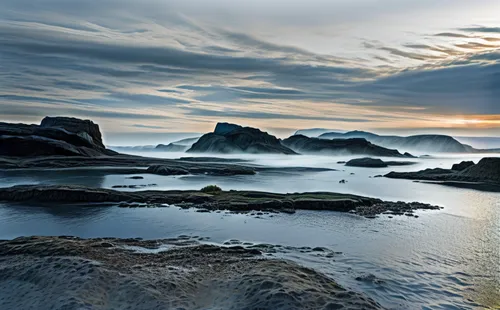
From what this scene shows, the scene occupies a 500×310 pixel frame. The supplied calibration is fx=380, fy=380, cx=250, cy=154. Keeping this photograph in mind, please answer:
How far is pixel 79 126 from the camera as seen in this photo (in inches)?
A: 5128

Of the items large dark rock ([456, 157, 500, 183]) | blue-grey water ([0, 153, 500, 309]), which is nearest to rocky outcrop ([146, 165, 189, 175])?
blue-grey water ([0, 153, 500, 309])

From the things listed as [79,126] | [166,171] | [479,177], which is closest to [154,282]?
[166,171]

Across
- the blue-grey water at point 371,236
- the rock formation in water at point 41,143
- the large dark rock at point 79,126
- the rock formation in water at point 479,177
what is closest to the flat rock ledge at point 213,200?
the blue-grey water at point 371,236

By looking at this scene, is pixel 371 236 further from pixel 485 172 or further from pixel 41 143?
pixel 41 143

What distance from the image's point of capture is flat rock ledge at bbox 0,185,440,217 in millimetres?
29766

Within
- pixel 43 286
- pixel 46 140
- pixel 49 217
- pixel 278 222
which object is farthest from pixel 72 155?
pixel 43 286

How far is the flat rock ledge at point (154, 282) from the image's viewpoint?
33.8 ft

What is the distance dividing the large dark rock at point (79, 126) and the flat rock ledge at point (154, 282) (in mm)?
120170

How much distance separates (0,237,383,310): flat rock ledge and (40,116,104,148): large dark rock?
12017 centimetres

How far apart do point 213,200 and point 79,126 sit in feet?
372

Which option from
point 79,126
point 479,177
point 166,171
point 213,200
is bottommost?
point 166,171

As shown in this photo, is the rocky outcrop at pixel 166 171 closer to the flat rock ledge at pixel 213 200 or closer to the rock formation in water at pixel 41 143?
the flat rock ledge at pixel 213 200

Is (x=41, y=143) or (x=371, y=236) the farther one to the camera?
(x=41, y=143)

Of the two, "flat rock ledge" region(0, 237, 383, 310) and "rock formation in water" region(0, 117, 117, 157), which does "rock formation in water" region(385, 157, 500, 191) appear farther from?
"rock formation in water" region(0, 117, 117, 157)
